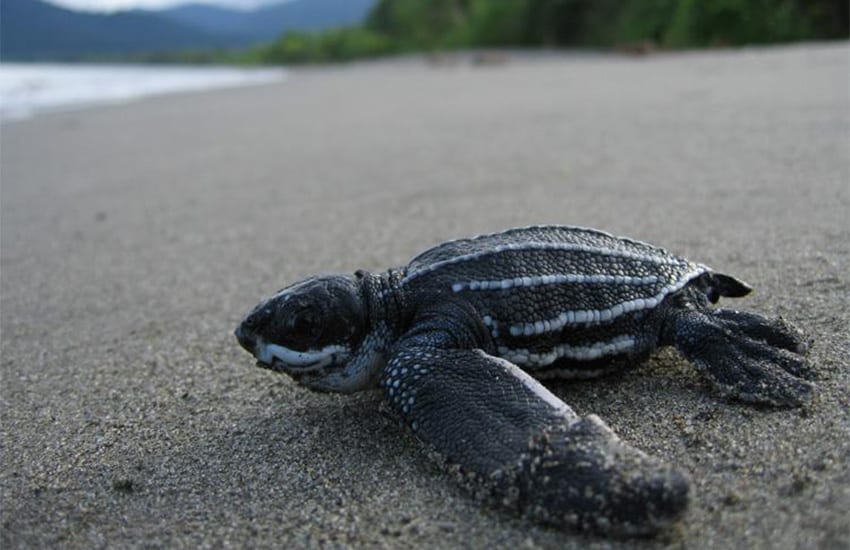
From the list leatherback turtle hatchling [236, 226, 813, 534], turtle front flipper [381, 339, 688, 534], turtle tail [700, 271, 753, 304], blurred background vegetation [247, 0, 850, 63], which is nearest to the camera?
turtle front flipper [381, 339, 688, 534]

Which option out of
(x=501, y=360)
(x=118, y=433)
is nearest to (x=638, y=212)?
(x=501, y=360)

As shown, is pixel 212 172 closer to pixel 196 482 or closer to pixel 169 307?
pixel 169 307

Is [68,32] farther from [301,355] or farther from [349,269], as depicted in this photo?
[301,355]

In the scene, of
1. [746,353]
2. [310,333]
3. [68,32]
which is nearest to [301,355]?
[310,333]

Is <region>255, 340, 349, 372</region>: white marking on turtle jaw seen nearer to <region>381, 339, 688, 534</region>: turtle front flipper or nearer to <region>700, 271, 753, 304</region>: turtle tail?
<region>381, 339, 688, 534</region>: turtle front flipper

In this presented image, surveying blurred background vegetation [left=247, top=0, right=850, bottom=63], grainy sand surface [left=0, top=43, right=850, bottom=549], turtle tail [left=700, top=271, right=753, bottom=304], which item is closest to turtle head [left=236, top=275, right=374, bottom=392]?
grainy sand surface [left=0, top=43, right=850, bottom=549]

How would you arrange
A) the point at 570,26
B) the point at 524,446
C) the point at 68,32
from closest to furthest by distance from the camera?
the point at 524,446 → the point at 570,26 → the point at 68,32

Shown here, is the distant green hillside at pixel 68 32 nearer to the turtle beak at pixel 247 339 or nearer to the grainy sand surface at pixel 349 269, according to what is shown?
the grainy sand surface at pixel 349 269

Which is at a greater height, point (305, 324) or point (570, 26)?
point (570, 26)
